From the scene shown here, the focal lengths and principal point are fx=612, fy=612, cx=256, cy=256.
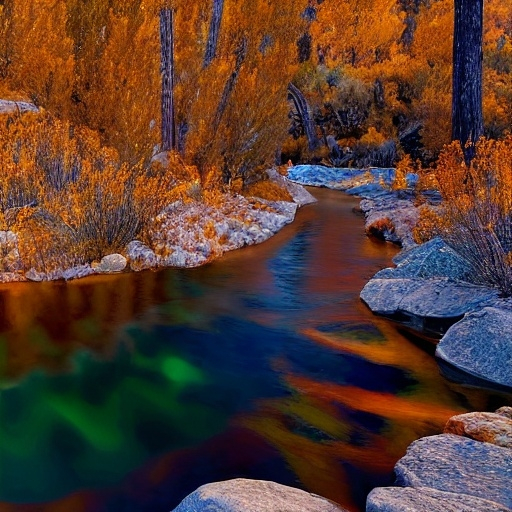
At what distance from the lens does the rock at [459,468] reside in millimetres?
3252

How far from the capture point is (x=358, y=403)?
179 inches

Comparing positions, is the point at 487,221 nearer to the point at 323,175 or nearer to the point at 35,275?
the point at 35,275

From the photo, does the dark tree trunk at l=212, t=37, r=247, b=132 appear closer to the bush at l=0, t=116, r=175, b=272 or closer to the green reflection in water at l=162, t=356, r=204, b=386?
the bush at l=0, t=116, r=175, b=272

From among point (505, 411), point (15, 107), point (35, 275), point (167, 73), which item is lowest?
point (505, 411)

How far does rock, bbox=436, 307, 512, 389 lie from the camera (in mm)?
4945

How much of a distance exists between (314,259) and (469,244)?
298cm

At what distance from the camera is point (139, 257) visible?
8031 millimetres

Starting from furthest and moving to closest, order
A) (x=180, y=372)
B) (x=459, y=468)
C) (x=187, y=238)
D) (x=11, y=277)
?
(x=187, y=238) < (x=11, y=277) < (x=180, y=372) < (x=459, y=468)

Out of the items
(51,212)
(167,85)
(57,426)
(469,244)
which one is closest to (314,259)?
(469,244)

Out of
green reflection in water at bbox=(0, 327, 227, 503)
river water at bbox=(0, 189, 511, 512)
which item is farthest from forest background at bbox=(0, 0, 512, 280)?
green reflection in water at bbox=(0, 327, 227, 503)

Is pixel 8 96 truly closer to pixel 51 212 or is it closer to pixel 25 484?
pixel 51 212

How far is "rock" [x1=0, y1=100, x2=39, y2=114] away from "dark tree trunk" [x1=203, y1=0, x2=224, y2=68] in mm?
4414

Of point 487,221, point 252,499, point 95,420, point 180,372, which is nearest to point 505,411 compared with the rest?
point 252,499

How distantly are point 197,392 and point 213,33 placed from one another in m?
9.28
